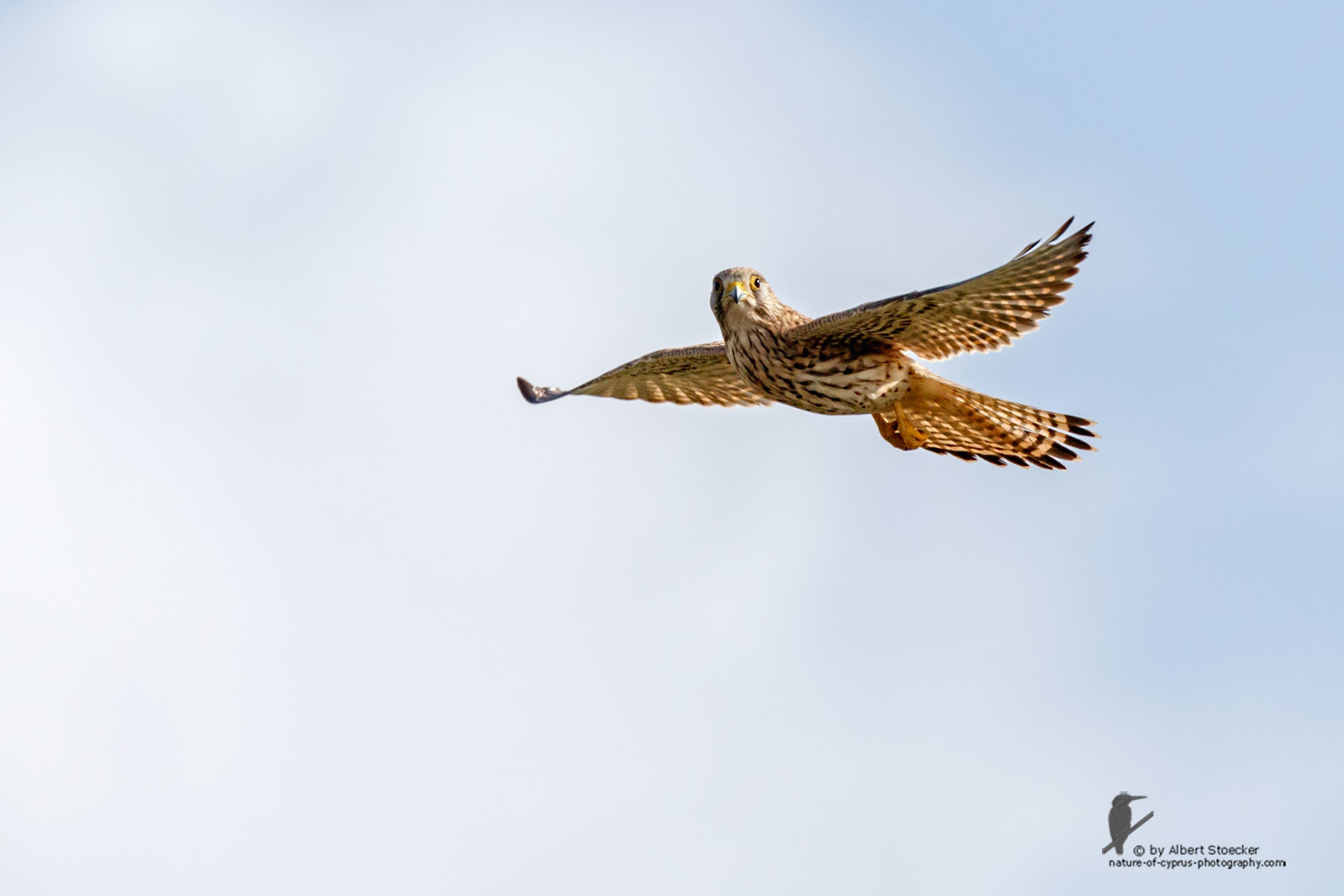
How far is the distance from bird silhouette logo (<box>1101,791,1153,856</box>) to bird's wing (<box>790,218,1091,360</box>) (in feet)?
12.9

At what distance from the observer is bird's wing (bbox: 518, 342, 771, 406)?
14211 mm

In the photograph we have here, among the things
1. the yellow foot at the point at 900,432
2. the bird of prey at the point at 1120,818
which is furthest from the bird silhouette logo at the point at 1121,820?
the yellow foot at the point at 900,432

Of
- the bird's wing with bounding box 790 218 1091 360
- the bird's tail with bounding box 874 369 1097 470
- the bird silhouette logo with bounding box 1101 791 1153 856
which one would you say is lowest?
the bird silhouette logo with bounding box 1101 791 1153 856

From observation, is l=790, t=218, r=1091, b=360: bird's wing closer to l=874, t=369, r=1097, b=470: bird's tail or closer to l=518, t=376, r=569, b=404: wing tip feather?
l=874, t=369, r=1097, b=470: bird's tail

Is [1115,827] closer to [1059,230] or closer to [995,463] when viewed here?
[995,463]

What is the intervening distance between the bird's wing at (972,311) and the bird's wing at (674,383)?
1.65 meters

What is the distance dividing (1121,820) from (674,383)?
15.9 ft

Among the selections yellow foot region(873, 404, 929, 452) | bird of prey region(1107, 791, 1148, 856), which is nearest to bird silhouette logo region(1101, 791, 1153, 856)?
bird of prey region(1107, 791, 1148, 856)

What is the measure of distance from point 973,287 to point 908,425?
1764mm

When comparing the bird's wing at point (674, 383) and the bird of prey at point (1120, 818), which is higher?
the bird's wing at point (674, 383)

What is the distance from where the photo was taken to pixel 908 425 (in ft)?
44.5

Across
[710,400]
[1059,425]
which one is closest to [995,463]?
[1059,425]

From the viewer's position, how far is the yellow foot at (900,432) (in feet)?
44.5

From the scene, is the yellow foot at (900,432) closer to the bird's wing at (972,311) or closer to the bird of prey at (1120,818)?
the bird's wing at (972,311)
